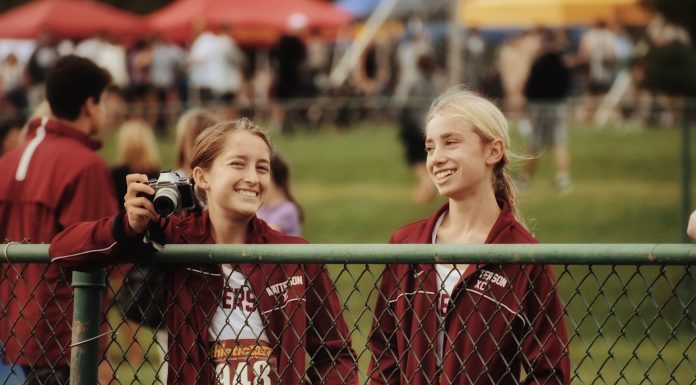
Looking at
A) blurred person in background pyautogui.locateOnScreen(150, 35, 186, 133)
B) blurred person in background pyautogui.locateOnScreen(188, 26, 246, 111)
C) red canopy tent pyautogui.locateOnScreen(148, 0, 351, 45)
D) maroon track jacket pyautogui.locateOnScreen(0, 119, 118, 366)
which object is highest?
red canopy tent pyautogui.locateOnScreen(148, 0, 351, 45)

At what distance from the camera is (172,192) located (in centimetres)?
384

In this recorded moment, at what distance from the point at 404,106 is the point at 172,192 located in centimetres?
1447

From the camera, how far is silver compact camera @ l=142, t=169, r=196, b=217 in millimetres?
3822

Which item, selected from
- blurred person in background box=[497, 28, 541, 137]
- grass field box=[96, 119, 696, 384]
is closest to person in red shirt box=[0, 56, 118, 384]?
grass field box=[96, 119, 696, 384]

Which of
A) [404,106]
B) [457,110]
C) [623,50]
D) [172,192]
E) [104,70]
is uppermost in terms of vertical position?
[623,50]

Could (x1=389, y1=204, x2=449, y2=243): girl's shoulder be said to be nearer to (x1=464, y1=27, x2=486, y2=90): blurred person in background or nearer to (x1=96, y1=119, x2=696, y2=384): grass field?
(x1=96, y1=119, x2=696, y2=384): grass field

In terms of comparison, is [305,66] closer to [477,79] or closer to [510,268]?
[477,79]

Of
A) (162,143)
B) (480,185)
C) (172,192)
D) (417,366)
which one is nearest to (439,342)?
(417,366)

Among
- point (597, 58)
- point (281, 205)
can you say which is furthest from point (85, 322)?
point (597, 58)

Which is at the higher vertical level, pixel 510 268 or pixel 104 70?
pixel 104 70

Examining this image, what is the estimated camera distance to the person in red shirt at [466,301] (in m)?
3.97

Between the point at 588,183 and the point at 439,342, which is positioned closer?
the point at 439,342

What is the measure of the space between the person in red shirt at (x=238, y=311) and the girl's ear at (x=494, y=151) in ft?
2.40

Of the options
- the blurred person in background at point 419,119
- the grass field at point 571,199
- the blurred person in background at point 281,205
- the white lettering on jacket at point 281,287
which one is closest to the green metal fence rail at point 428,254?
the white lettering on jacket at point 281,287
